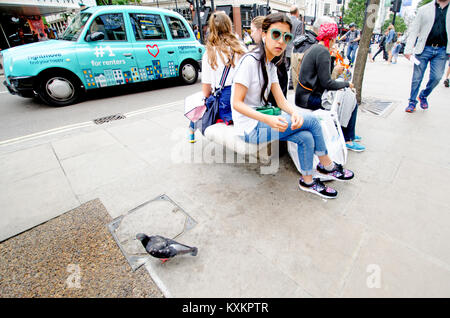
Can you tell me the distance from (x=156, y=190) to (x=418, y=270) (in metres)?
2.32

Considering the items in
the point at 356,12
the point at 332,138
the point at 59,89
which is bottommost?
the point at 332,138

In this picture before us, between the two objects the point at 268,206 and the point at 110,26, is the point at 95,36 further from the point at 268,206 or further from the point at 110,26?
the point at 268,206

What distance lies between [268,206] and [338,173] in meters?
0.96

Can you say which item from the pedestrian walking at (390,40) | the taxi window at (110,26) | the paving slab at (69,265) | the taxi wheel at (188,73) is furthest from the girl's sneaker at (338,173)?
the pedestrian walking at (390,40)

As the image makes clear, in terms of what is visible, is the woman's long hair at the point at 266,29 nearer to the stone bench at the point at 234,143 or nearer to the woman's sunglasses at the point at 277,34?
the woman's sunglasses at the point at 277,34

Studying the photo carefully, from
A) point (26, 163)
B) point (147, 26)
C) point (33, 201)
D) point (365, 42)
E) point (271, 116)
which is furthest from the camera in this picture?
point (147, 26)

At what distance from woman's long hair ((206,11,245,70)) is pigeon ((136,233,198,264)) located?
2.02 m

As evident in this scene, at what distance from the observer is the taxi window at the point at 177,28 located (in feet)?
21.7

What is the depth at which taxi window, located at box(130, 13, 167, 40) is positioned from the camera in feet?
19.4

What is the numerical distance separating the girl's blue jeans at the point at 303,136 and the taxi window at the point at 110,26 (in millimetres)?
5313

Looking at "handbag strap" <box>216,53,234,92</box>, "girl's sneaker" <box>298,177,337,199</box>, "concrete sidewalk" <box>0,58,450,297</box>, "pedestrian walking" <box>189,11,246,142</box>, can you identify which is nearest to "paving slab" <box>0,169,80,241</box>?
"concrete sidewalk" <box>0,58,450,297</box>

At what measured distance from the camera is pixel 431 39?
13.0 feet

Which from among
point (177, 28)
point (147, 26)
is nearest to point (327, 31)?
point (147, 26)

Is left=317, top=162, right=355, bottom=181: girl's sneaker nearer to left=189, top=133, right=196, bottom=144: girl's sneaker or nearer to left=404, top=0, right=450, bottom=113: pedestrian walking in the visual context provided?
left=189, top=133, right=196, bottom=144: girl's sneaker
